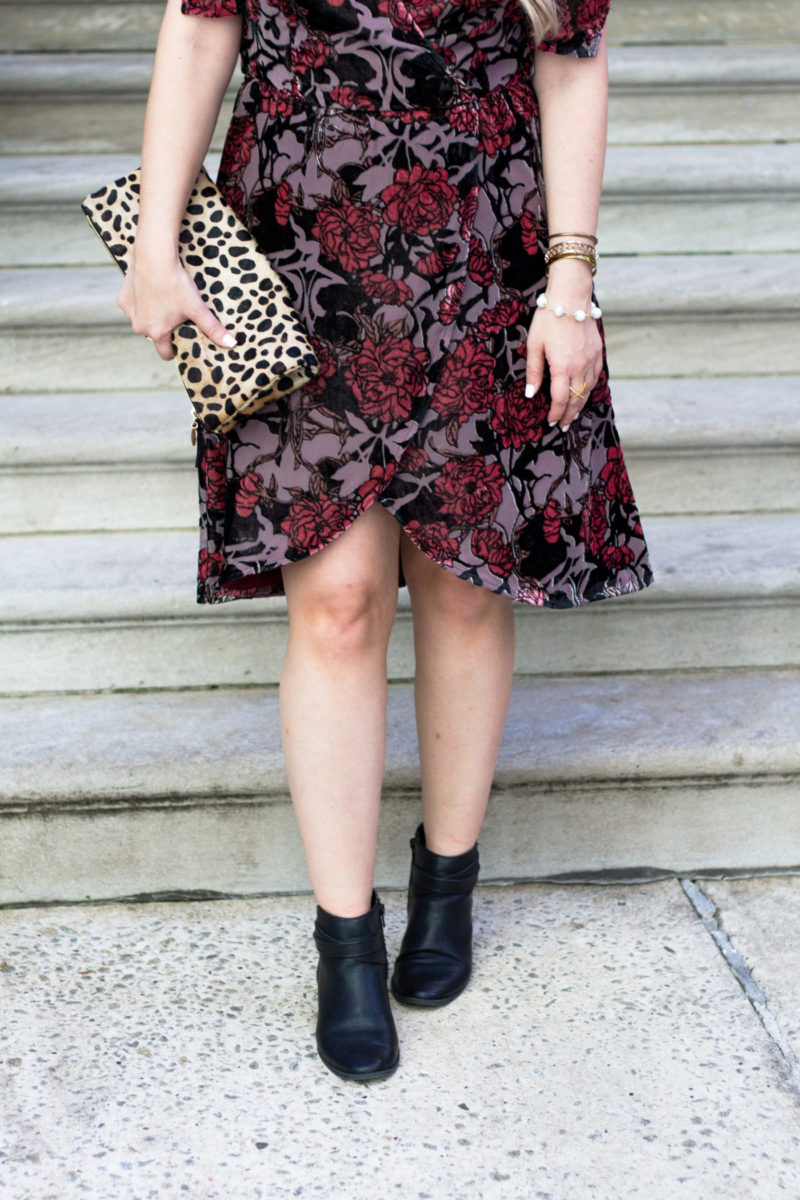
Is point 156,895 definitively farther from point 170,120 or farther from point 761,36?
point 761,36

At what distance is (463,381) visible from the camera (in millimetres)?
1458

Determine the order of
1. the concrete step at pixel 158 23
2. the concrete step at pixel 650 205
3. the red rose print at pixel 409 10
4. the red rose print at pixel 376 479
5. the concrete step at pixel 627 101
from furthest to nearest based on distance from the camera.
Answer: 1. the concrete step at pixel 158 23
2. the concrete step at pixel 627 101
3. the concrete step at pixel 650 205
4. the red rose print at pixel 376 479
5. the red rose print at pixel 409 10

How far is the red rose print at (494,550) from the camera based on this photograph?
1.50m

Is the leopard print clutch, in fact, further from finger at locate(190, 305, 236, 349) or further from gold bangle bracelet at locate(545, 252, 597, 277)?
gold bangle bracelet at locate(545, 252, 597, 277)

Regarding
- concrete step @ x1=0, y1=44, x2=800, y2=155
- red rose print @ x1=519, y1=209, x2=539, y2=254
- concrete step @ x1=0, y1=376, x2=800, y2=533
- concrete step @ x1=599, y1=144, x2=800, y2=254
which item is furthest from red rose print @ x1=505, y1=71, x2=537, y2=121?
concrete step @ x1=0, y1=44, x2=800, y2=155

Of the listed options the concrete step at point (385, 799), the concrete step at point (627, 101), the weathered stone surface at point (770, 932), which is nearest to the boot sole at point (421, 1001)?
the concrete step at point (385, 799)

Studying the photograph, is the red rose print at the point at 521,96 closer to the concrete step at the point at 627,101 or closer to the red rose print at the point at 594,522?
the red rose print at the point at 594,522

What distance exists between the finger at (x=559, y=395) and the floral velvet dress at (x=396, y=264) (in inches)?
1.0

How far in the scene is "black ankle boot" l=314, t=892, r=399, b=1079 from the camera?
5.26 ft

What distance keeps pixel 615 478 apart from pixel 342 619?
455mm

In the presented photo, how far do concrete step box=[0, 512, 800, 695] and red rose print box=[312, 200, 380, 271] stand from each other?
0.99 meters

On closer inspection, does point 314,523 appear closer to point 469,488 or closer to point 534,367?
point 469,488

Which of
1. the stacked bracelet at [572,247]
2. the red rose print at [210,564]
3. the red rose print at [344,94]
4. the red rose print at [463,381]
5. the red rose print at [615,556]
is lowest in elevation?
the red rose print at [615,556]

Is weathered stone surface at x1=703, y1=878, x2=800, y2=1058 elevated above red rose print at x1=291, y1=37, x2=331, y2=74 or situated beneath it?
situated beneath
